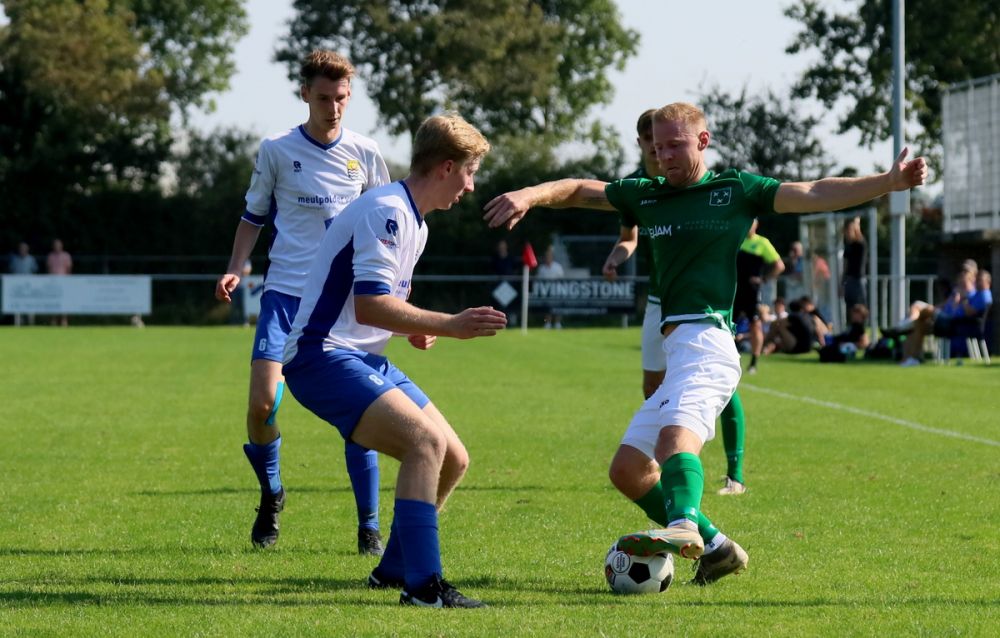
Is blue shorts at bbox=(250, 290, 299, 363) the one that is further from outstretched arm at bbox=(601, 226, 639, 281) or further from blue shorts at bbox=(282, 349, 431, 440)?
outstretched arm at bbox=(601, 226, 639, 281)

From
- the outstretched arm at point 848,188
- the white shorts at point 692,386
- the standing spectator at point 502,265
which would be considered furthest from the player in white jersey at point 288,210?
the standing spectator at point 502,265

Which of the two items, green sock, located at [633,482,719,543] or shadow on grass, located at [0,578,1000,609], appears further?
green sock, located at [633,482,719,543]

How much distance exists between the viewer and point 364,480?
657 centimetres

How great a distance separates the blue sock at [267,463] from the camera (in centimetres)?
705

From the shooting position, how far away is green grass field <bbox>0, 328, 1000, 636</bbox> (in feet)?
17.2

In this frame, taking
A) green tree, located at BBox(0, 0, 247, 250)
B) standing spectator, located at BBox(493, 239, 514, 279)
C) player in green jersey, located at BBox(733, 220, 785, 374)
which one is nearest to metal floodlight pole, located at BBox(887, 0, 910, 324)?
player in green jersey, located at BBox(733, 220, 785, 374)

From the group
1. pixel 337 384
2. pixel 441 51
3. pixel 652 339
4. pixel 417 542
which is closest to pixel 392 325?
pixel 337 384

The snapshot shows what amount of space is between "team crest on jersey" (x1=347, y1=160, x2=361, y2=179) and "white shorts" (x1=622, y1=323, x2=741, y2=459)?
199 cm

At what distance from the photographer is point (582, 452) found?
35.9 ft

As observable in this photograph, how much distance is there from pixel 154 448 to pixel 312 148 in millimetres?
4637

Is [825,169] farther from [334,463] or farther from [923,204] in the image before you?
[334,463]

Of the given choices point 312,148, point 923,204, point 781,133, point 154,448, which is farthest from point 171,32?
point 312,148

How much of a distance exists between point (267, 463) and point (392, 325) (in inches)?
84.1

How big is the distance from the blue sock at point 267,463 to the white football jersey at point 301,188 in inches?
29.6
